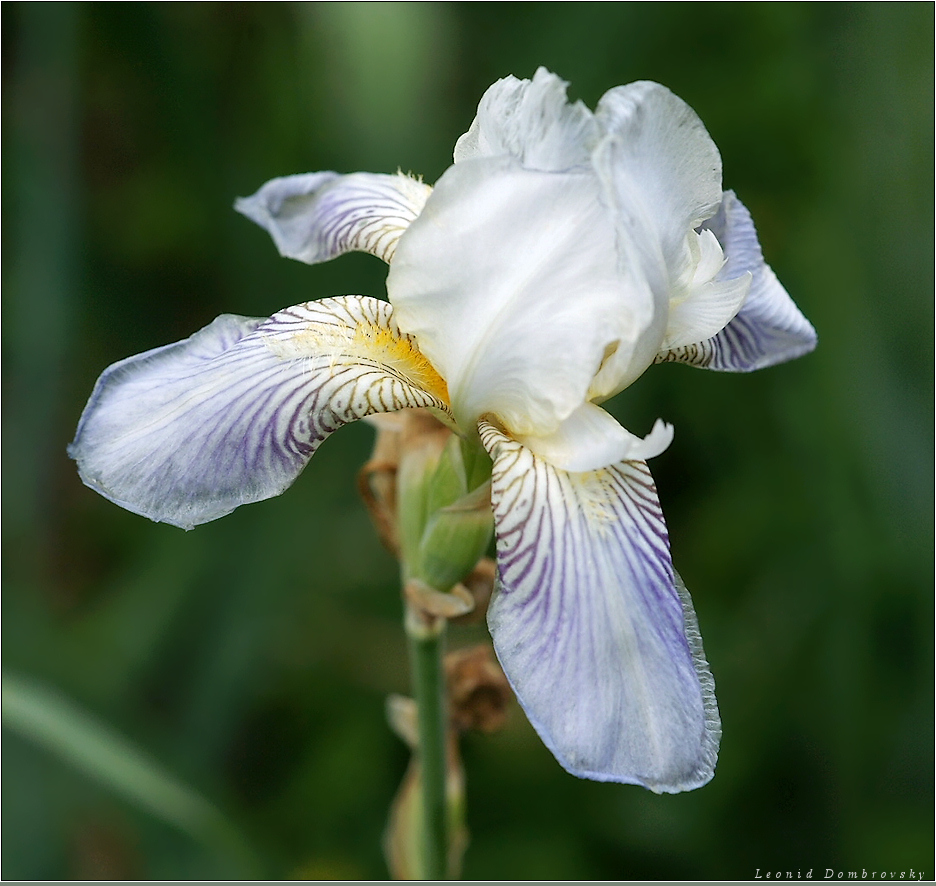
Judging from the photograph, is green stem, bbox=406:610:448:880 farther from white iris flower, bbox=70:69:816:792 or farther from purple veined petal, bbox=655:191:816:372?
purple veined petal, bbox=655:191:816:372

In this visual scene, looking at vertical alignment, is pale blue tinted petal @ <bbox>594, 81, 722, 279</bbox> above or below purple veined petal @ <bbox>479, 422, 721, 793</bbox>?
above

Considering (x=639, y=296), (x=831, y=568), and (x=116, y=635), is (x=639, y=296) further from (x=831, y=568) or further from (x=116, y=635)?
(x=116, y=635)

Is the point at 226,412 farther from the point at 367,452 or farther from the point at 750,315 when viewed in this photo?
the point at 367,452

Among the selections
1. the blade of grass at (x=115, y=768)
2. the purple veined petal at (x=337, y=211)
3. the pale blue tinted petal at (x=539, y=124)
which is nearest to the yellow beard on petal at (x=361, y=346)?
the purple veined petal at (x=337, y=211)

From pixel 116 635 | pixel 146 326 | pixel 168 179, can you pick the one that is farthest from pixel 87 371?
pixel 116 635

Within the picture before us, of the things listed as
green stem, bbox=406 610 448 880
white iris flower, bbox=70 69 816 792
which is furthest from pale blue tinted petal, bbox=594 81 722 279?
green stem, bbox=406 610 448 880

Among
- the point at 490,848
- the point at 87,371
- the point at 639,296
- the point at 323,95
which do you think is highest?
the point at 323,95

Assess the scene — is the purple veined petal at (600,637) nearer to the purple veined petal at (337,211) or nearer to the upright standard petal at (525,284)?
the upright standard petal at (525,284)
